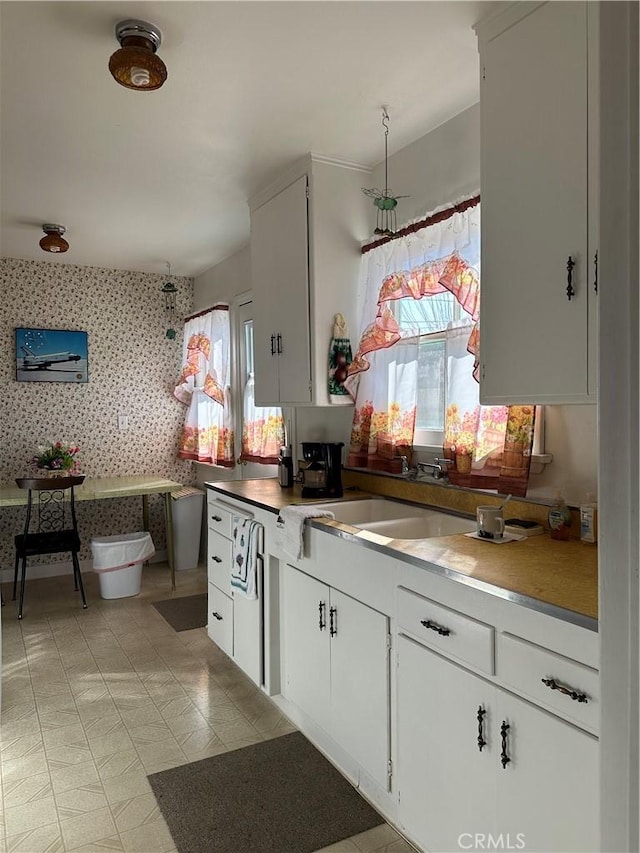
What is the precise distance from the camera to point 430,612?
5.52ft

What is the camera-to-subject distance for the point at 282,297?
10.4 ft

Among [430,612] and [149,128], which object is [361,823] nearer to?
[430,612]

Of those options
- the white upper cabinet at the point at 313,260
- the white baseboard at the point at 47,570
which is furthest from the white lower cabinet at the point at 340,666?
the white baseboard at the point at 47,570

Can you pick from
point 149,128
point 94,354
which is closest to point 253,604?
point 149,128

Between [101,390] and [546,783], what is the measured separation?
14.7 ft

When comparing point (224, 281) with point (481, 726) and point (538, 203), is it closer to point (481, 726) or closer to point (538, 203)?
point (538, 203)

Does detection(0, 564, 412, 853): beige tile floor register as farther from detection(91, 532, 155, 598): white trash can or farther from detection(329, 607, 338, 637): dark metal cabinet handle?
detection(329, 607, 338, 637): dark metal cabinet handle

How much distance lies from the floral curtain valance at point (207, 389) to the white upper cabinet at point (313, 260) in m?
1.57

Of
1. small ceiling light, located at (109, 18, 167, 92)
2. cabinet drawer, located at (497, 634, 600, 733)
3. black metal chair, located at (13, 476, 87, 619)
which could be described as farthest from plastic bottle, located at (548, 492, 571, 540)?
black metal chair, located at (13, 476, 87, 619)

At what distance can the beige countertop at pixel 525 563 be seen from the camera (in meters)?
1.38

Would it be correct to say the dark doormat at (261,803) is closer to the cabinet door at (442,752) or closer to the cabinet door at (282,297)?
the cabinet door at (442,752)

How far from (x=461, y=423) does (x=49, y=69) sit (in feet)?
6.48

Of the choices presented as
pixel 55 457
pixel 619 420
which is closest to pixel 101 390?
pixel 55 457

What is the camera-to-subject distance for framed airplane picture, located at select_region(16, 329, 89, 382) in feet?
15.4
